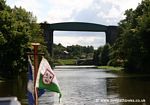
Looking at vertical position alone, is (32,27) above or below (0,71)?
above

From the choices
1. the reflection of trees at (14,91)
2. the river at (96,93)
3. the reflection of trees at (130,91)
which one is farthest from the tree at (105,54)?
the reflection of trees at (130,91)

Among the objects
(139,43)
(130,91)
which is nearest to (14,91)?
(130,91)

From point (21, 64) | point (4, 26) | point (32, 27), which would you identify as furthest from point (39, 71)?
point (32, 27)

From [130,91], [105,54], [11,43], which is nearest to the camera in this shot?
[130,91]

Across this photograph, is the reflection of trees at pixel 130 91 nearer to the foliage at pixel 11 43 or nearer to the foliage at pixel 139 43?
the foliage at pixel 11 43

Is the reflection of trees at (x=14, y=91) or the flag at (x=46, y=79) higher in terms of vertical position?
the flag at (x=46, y=79)

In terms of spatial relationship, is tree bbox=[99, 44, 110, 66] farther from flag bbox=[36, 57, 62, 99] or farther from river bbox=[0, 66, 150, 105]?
flag bbox=[36, 57, 62, 99]

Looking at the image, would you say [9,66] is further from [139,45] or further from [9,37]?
[139,45]

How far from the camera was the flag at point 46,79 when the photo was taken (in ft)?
37.7

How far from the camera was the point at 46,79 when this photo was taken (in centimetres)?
1159

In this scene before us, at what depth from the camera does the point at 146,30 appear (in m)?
84.6

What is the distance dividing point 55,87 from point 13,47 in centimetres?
6998

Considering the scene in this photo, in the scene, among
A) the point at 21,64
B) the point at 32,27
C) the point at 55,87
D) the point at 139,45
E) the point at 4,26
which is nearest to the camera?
the point at 55,87

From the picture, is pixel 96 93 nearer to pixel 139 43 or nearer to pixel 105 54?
pixel 139 43
